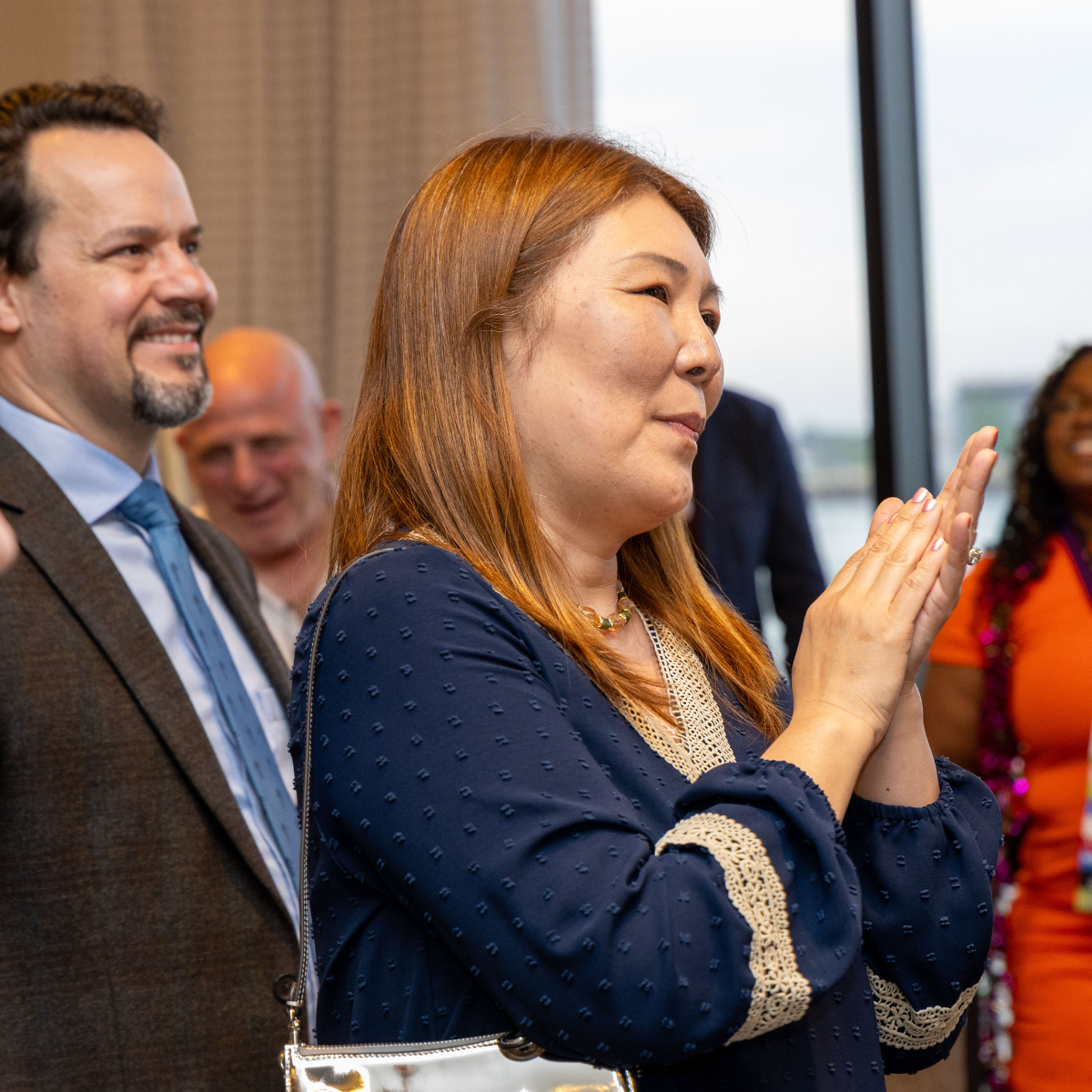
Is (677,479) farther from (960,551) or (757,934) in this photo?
(757,934)

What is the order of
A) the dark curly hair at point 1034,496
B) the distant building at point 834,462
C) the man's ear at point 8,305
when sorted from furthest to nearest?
the distant building at point 834,462
the dark curly hair at point 1034,496
the man's ear at point 8,305

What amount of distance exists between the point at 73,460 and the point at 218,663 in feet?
1.15

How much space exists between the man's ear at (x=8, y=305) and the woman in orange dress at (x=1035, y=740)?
167 cm

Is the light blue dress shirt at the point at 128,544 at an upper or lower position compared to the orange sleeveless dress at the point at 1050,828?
upper

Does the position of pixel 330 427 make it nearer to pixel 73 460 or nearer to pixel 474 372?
pixel 73 460

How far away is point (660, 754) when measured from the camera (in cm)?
110

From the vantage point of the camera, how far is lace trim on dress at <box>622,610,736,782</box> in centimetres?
112

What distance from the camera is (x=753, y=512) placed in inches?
108

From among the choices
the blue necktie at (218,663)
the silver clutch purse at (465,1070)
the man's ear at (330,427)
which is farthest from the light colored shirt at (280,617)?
the silver clutch purse at (465,1070)

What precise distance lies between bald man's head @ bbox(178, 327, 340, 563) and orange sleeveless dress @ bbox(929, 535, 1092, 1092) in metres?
1.46

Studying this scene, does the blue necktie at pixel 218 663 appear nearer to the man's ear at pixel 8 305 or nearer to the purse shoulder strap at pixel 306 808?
the man's ear at pixel 8 305

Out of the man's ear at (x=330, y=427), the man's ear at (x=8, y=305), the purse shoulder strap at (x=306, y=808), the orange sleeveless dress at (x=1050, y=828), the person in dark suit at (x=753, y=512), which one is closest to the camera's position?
the purse shoulder strap at (x=306, y=808)

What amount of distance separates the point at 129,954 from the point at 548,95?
267 cm

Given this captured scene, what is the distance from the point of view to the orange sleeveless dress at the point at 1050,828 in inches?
82.2
